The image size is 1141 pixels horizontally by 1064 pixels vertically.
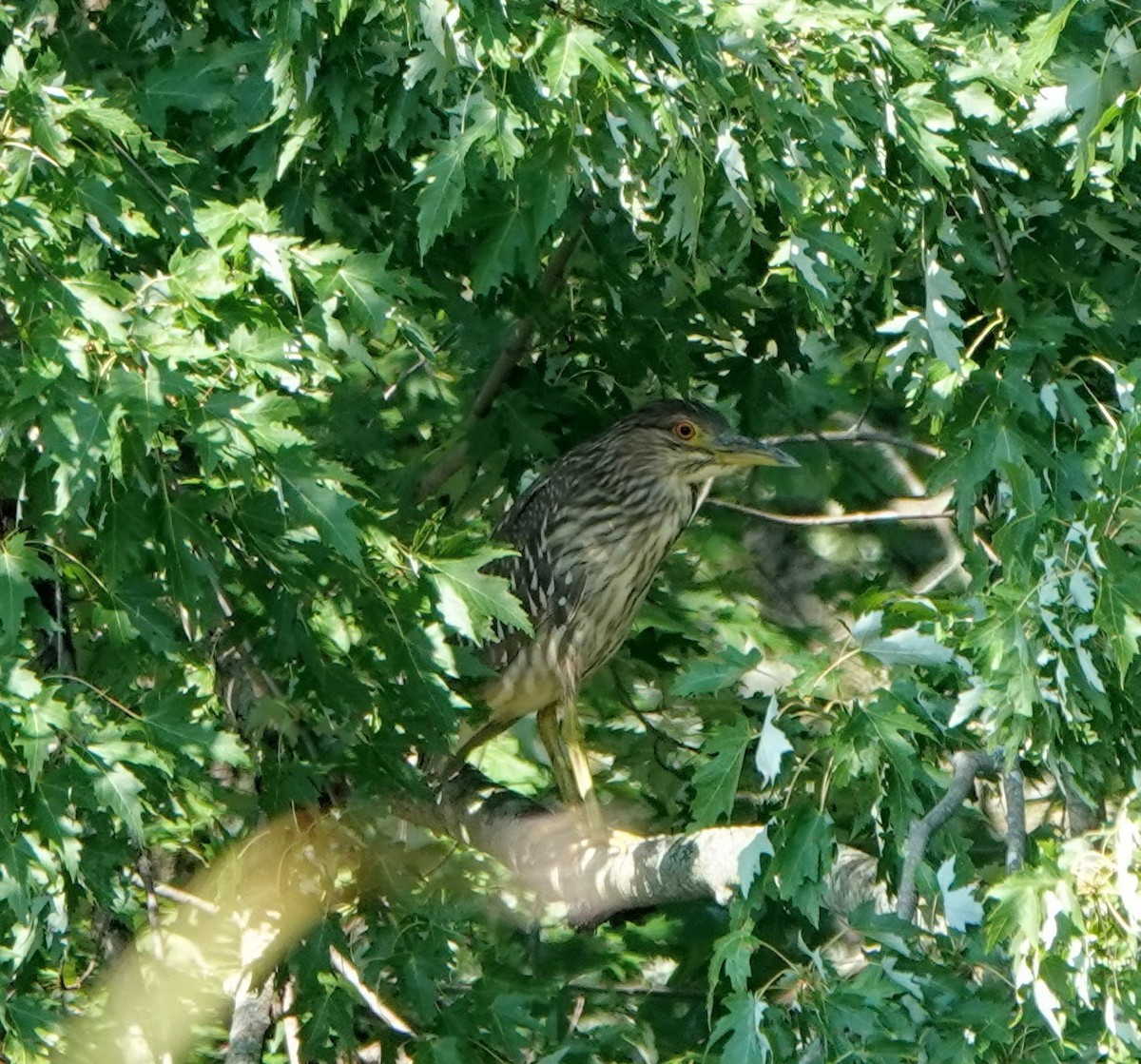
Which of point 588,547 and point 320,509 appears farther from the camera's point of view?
point 588,547

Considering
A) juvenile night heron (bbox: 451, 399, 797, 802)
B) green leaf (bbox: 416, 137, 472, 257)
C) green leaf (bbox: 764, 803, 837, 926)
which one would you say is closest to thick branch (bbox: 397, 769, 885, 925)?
juvenile night heron (bbox: 451, 399, 797, 802)

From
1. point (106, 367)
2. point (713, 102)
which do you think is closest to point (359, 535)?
point (106, 367)

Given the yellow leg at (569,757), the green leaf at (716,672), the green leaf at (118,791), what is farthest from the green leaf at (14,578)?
the yellow leg at (569,757)

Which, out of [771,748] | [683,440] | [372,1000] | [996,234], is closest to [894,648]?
[771,748]

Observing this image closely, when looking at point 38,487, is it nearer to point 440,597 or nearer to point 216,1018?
point 440,597

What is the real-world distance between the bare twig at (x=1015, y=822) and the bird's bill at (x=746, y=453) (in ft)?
6.51

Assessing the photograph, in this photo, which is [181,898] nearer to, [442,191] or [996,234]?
[442,191]

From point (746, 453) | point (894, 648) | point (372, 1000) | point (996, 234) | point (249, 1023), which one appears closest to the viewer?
point (894, 648)

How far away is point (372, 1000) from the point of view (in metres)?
4.61

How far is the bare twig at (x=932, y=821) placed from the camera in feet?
11.7

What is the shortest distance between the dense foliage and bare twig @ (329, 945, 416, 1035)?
4 cm

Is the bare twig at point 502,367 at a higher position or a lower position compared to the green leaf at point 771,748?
lower

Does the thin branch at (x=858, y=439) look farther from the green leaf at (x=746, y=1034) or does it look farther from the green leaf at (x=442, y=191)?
the green leaf at (x=746, y=1034)

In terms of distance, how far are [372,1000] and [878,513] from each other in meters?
1.78
